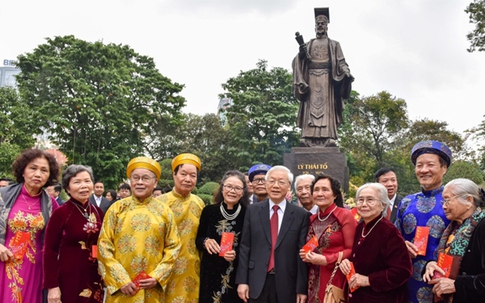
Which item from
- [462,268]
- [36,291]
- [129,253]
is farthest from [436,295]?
[36,291]

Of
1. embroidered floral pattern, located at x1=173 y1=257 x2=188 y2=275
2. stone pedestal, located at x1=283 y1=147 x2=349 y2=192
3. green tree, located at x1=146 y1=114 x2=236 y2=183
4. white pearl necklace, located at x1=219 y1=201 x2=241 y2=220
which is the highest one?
green tree, located at x1=146 y1=114 x2=236 y2=183

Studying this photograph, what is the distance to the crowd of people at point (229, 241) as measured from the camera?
3113mm

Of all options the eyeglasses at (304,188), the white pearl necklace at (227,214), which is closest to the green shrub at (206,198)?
the eyeglasses at (304,188)

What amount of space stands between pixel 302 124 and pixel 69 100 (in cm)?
1293

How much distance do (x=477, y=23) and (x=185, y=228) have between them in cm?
1650

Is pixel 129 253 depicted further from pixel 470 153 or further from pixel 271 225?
pixel 470 153

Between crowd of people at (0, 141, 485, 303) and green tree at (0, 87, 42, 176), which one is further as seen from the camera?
green tree at (0, 87, 42, 176)

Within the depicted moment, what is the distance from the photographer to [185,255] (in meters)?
3.89

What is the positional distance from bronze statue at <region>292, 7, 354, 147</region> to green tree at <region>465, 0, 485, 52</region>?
9.06 meters

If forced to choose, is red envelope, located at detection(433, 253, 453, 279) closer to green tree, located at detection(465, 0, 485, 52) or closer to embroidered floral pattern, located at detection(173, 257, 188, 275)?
embroidered floral pattern, located at detection(173, 257, 188, 275)

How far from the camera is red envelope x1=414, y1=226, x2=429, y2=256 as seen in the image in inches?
126

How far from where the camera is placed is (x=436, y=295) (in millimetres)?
3041

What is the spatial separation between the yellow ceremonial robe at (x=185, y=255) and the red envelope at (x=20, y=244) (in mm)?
1193

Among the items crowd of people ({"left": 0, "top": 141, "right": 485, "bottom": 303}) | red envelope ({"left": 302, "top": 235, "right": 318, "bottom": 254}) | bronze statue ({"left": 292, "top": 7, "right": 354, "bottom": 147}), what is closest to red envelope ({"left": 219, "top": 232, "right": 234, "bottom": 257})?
crowd of people ({"left": 0, "top": 141, "right": 485, "bottom": 303})
